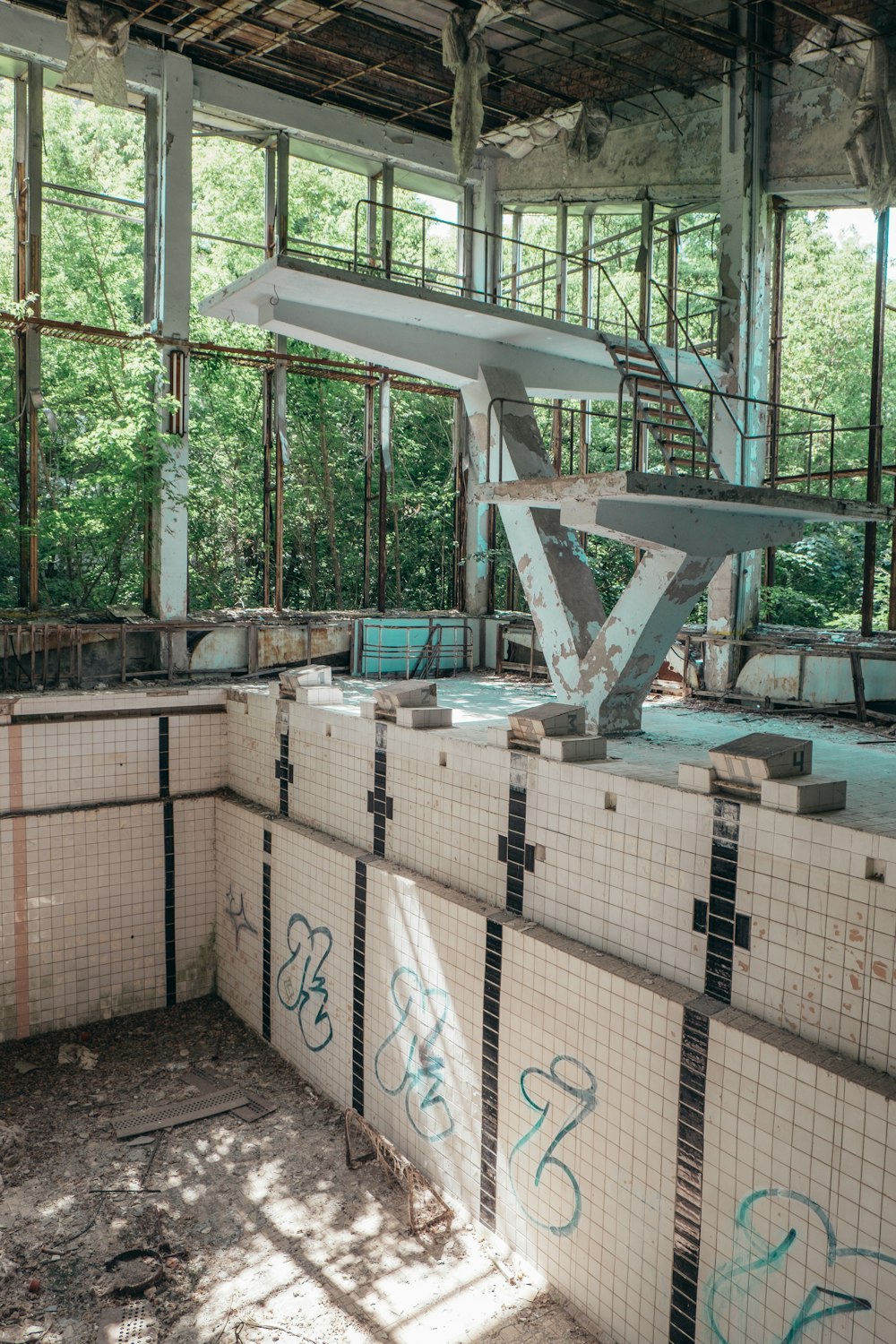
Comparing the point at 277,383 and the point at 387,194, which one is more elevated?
the point at 387,194

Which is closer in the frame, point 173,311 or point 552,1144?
point 552,1144

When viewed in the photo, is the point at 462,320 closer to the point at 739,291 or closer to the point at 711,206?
the point at 739,291

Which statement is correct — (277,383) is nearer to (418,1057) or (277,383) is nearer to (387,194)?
(387,194)

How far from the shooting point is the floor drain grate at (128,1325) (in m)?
5.49

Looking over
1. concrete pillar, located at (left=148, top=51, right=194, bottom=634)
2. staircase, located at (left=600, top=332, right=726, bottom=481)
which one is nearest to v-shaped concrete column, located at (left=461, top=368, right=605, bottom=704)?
staircase, located at (left=600, top=332, right=726, bottom=481)

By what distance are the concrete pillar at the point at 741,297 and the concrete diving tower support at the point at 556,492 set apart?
1.05m

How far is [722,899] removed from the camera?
184 inches

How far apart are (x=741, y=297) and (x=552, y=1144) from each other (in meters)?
8.22

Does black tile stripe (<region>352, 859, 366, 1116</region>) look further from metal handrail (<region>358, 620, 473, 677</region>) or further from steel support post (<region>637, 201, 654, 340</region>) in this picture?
steel support post (<region>637, 201, 654, 340</region>)

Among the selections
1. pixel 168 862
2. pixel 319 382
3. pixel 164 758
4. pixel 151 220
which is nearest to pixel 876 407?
pixel 164 758

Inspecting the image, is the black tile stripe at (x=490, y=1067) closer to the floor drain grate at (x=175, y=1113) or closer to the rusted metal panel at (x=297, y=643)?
the floor drain grate at (x=175, y=1113)

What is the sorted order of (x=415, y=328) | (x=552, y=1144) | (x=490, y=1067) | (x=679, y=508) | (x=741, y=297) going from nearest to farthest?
(x=552, y=1144) < (x=490, y=1067) < (x=679, y=508) < (x=415, y=328) < (x=741, y=297)

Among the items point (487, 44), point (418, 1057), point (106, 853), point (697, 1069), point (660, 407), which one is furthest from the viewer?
point (487, 44)

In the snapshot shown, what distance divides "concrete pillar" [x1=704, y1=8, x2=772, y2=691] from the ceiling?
0.48 m
